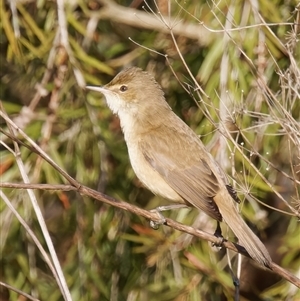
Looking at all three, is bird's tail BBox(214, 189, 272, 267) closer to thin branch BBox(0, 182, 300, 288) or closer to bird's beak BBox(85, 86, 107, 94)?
thin branch BBox(0, 182, 300, 288)

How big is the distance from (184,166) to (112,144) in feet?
2.51

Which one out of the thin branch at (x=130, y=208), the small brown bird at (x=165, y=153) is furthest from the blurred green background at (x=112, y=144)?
the thin branch at (x=130, y=208)

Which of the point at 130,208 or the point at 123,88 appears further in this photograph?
the point at 123,88

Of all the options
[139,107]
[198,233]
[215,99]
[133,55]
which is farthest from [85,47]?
[198,233]

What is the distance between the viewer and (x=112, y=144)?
542 cm

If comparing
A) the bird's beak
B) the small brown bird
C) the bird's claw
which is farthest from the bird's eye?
the bird's claw

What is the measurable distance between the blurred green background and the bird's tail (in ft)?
1.35

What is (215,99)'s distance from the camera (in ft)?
16.3

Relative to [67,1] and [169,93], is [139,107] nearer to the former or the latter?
[169,93]

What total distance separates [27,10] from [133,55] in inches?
32.1

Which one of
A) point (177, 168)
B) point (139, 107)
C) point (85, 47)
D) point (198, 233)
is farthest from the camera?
point (85, 47)

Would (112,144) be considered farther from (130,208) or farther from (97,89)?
(130,208)

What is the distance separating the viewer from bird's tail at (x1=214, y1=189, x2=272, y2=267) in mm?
3887

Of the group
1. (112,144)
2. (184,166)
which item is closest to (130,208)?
(184,166)
